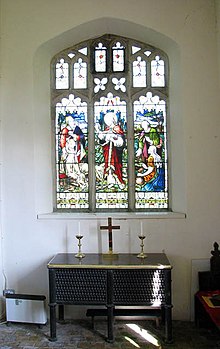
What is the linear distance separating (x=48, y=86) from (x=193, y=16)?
1.86 metres

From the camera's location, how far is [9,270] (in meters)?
4.13

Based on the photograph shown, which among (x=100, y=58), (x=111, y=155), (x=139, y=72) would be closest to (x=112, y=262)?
(x=111, y=155)

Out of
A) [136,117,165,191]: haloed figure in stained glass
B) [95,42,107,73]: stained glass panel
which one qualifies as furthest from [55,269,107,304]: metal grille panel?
[95,42,107,73]: stained glass panel

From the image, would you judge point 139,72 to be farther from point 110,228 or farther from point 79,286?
point 79,286

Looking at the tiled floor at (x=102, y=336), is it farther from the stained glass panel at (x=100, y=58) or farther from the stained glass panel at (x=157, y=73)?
the stained glass panel at (x=100, y=58)

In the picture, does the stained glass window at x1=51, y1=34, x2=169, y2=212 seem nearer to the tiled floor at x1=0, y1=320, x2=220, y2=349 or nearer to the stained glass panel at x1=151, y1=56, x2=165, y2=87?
the stained glass panel at x1=151, y1=56, x2=165, y2=87

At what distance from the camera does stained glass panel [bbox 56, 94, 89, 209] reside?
4.46m

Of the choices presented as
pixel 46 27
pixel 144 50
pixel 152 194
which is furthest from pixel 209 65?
pixel 46 27

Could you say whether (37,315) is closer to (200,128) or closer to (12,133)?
(12,133)

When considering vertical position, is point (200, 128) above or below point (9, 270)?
above

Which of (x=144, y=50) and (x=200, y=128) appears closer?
(x=200, y=128)

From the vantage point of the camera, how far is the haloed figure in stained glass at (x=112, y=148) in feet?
14.6

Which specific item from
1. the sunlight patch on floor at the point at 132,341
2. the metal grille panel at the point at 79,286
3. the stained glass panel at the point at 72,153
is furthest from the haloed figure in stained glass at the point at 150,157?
the sunlight patch on floor at the point at 132,341

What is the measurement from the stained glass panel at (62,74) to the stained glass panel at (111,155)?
564 millimetres
